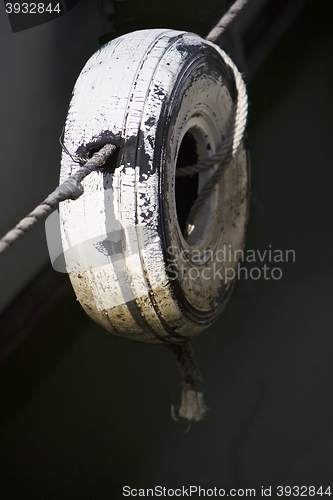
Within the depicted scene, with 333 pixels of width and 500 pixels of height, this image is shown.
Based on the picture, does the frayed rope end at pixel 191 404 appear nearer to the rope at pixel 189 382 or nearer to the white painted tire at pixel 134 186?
the rope at pixel 189 382

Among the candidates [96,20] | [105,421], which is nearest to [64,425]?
[105,421]

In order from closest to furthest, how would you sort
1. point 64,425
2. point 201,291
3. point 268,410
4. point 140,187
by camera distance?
point 140,187
point 201,291
point 64,425
point 268,410

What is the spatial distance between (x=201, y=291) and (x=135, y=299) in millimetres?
133

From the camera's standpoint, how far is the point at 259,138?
875mm

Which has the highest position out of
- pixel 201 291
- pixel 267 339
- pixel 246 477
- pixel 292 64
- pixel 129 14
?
pixel 129 14

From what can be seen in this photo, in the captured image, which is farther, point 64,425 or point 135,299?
point 64,425

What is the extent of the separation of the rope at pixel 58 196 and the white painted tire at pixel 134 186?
0.08 ft

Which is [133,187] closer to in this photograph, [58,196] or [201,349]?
[58,196]

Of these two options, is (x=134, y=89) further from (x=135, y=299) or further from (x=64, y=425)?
(x=64, y=425)

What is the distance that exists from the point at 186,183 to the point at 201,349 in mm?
442

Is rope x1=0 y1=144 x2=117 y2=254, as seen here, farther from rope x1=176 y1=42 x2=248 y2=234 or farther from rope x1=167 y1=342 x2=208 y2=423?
rope x1=167 y1=342 x2=208 y2=423

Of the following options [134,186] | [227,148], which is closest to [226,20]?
[227,148]

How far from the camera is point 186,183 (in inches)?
23.7

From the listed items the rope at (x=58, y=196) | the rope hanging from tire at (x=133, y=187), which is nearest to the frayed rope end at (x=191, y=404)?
the rope hanging from tire at (x=133, y=187)
